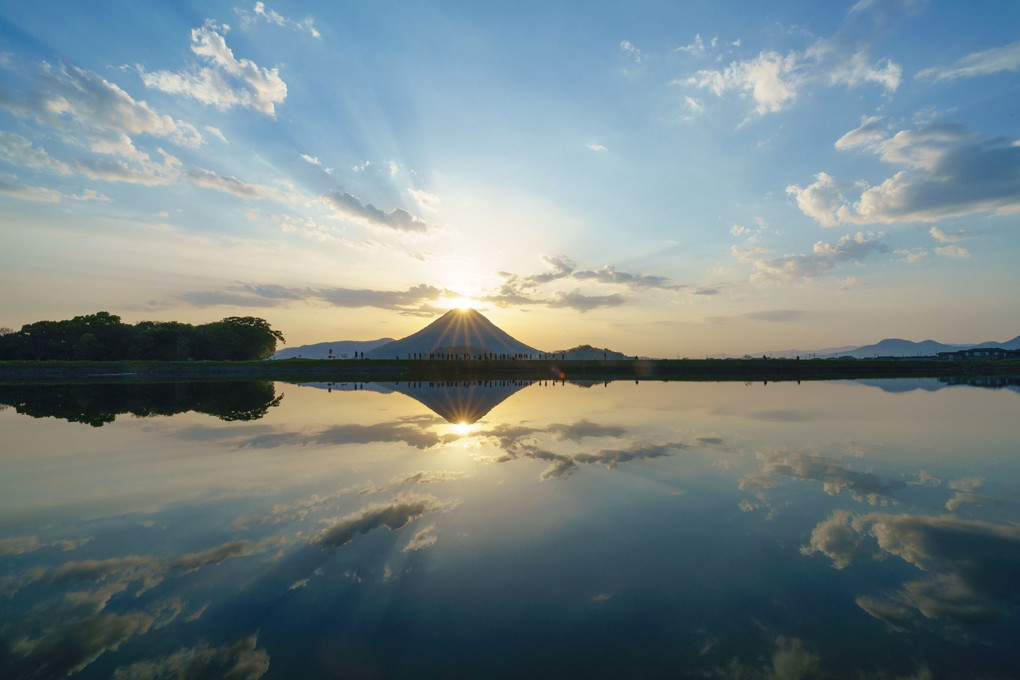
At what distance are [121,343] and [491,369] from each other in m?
90.7

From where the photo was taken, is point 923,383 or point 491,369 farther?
point 491,369

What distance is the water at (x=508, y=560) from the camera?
18.9 feet

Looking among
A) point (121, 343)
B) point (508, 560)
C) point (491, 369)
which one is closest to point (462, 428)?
point (508, 560)

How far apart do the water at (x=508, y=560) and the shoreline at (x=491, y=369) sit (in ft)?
230

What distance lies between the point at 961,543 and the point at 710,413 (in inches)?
800

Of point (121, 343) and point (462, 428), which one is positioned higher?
point (121, 343)

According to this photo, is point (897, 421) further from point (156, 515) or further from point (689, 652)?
point (156, 515)

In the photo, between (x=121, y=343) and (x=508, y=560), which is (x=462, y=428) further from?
(x=121, y=343)

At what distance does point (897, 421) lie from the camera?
26047 mm

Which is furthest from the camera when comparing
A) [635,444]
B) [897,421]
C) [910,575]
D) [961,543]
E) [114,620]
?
[897,421]

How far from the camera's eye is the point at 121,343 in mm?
107750

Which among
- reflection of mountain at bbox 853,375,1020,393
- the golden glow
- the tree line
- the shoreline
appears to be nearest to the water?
the golden glow

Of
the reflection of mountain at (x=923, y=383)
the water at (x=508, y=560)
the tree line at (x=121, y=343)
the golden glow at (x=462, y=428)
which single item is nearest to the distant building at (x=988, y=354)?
the reflection of mountain at (x=923, y=383)

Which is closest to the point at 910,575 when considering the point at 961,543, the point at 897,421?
the point at 961,543
